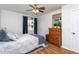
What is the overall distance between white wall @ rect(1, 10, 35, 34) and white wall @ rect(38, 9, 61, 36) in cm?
29

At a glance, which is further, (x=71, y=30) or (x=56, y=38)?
(x=56, y=38)

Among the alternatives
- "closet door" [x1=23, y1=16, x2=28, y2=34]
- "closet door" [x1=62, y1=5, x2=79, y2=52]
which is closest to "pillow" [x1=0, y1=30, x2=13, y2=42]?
"closet door" [x1=23, y1=16, x2=28, y2=34]

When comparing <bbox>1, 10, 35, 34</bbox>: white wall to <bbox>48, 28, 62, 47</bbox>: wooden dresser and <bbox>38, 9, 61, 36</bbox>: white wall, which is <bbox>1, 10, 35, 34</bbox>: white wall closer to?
<bbox>38, 9, 61, 36</bbox>: white wall

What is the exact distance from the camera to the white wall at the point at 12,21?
1.20m

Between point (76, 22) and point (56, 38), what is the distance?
0.44 meters

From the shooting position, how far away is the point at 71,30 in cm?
141

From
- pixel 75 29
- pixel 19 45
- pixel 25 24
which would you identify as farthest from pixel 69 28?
pixel 19 45

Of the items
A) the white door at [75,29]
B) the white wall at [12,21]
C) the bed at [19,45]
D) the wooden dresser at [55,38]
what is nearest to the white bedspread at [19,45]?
the bed at [19,45]

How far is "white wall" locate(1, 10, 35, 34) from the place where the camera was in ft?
3.92

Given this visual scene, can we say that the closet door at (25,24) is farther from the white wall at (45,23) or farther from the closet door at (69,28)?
the closet door at (69,28)

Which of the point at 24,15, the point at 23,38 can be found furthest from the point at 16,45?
the point at 24,15

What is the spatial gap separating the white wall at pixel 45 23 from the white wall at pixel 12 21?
0.29 meters

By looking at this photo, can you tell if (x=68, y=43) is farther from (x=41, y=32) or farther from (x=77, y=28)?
(x=41, y=32)
